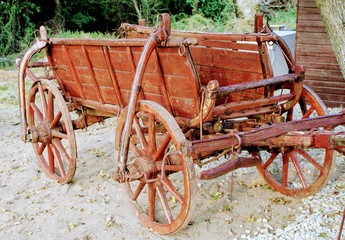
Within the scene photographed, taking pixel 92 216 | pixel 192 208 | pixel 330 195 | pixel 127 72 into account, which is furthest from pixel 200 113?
pixel 330 195

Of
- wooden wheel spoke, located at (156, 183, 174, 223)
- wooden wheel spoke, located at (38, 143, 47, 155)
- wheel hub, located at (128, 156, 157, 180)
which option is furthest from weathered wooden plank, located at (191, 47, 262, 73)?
wooden wheel spoke, located at (38, 143, 47, 155)

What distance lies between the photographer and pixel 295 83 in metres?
3.86

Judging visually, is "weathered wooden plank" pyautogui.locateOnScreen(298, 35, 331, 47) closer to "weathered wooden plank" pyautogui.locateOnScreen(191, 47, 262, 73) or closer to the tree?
the tree

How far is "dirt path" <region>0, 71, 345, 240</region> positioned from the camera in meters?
3.70

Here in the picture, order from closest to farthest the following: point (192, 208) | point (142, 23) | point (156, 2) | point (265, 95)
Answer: point (192, 208), point (265, 95), point (142, 23), point (156, 2)

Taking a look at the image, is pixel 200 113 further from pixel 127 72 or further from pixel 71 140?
pixel 71 140

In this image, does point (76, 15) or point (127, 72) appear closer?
point (127, 72)

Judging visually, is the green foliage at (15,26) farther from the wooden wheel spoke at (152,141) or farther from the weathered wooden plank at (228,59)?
the wooden wheel spoke at (152,141)

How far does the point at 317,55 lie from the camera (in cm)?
799

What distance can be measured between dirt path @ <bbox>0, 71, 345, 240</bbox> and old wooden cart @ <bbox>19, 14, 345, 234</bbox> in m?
0.17

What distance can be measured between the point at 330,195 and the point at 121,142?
6.55 feet

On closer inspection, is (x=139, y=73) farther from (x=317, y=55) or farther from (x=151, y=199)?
(x=317, y=55)

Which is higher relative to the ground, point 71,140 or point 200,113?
point 200,113

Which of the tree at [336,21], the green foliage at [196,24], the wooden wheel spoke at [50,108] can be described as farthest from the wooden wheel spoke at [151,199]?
the green foliage at [196,24]
